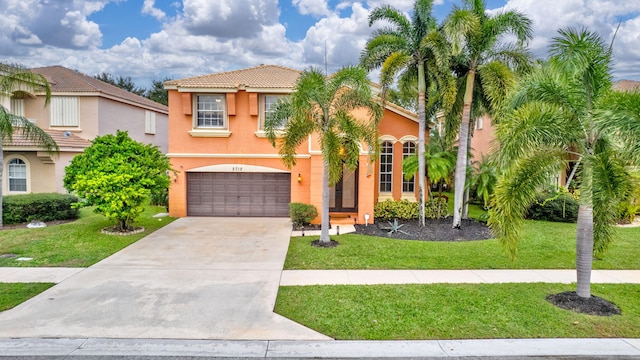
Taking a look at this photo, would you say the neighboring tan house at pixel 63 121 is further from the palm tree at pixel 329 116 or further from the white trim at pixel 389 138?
the white trim at pixel 389 138

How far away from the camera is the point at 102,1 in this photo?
19734 millimetres

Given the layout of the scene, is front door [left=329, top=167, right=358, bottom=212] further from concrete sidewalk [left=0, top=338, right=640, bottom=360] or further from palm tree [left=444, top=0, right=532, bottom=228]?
concrete sidewalk [left=0, top=338, right=640, bottom=360]

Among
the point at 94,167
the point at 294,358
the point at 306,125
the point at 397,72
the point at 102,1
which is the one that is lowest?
the point at 294,358

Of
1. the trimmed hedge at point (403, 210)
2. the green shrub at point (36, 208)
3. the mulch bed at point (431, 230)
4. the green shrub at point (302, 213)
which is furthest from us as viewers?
the trimmed hedge at point (403, 210)

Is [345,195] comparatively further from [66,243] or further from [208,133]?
[66,243]

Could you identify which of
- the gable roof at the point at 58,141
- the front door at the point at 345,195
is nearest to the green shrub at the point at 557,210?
the front door at the point at 345,195

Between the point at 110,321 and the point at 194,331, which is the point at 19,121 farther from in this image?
the point at 194,331

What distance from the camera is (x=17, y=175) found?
58.7 feet

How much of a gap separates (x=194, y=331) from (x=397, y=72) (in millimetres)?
11501

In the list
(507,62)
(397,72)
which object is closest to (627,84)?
(507,62)

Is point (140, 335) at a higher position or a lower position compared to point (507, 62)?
lower

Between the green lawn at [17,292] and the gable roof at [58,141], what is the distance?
10.0 meters

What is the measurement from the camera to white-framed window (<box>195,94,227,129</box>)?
17.5m

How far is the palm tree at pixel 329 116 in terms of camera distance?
1123cm
